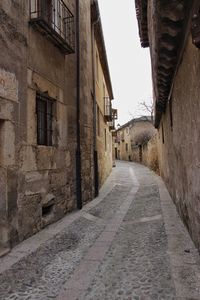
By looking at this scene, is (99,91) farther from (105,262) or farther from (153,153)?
(105,262)

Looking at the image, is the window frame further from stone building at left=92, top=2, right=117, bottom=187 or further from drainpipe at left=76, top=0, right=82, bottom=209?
stone building at left=92, top=2, right=117, bottom=187

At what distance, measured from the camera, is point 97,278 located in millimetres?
3562

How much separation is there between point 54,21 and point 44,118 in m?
2.21

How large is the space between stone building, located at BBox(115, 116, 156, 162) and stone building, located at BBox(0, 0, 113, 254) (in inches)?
1007

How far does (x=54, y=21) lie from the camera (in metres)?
6.95

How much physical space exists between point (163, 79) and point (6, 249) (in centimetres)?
383

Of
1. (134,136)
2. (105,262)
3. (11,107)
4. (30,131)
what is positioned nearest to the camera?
(105,262)

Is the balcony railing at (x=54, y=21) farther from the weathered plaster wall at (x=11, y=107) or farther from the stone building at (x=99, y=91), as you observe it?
the stone building at (x=99, y=91)

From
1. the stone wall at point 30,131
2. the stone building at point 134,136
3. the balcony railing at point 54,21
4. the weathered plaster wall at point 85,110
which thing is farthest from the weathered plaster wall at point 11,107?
the stone building at point 134,136

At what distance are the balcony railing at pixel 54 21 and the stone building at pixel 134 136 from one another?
2630 centimetres

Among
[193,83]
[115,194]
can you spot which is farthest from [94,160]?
[193,83]

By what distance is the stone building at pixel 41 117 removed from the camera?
4.82m

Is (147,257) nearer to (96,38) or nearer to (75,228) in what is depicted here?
(75,228)

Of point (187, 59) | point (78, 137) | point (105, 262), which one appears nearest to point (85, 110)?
point (78, 137)
